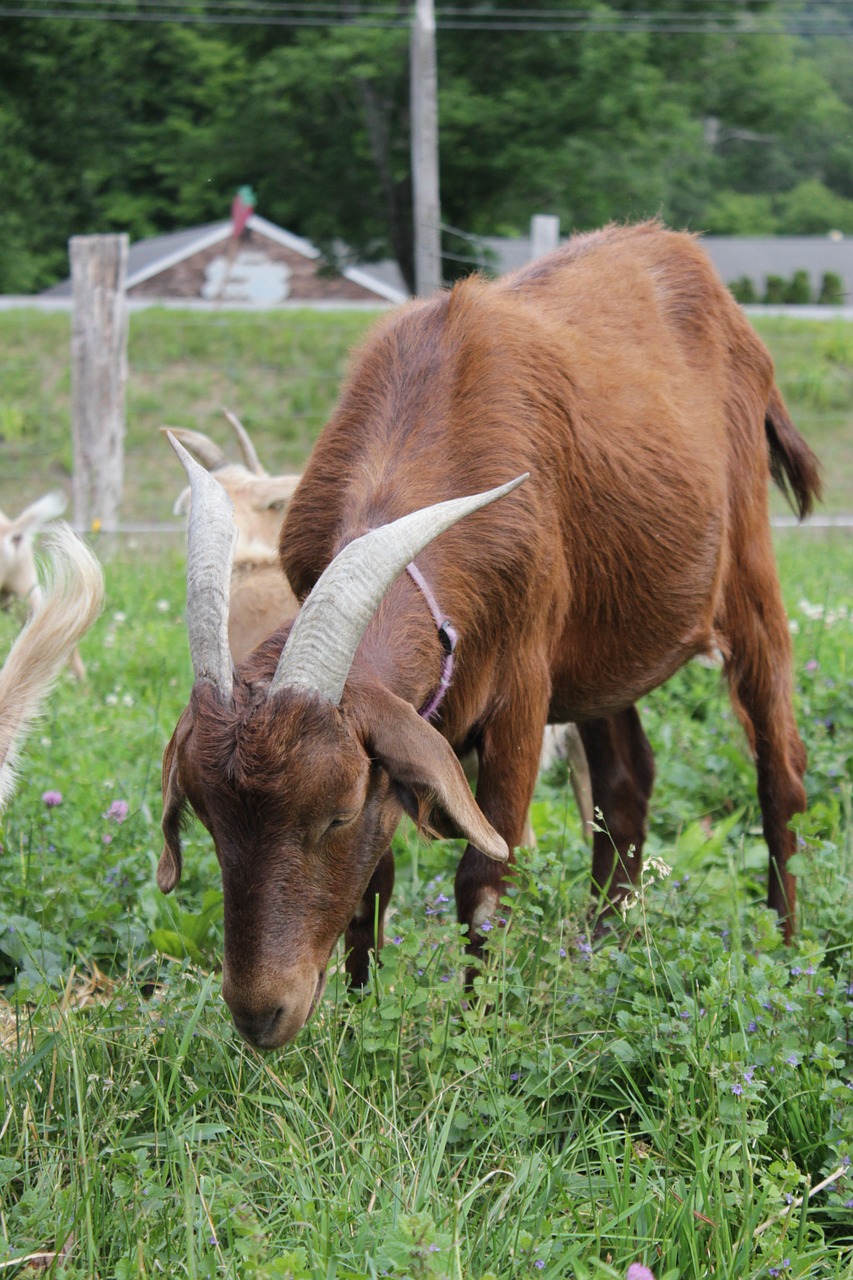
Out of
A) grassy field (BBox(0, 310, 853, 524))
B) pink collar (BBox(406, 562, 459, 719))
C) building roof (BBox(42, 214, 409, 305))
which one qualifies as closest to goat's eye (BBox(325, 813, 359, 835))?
pink collar (BBox(406, 562, 459, 719))

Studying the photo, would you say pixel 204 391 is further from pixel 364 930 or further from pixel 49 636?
pixel 49 636

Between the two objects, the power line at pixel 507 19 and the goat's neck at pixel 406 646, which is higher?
the goat's neck at pixel 406 646

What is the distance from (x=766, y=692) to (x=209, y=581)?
91.0 inches

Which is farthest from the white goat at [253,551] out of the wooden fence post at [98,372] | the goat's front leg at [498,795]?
the wooden fence post at [98,372]

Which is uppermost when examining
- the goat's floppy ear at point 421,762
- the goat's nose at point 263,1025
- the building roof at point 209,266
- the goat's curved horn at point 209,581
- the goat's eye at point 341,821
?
the goat's curved horn at point 209,581

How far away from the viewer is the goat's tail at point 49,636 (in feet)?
9.93

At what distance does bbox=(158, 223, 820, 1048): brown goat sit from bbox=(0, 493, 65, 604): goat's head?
16.6 ft

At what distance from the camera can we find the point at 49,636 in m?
3.04

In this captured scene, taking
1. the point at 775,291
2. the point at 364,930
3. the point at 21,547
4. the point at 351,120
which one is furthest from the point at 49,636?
the point at 775,291

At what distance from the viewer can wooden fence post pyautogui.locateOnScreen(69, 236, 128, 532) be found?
1039cm

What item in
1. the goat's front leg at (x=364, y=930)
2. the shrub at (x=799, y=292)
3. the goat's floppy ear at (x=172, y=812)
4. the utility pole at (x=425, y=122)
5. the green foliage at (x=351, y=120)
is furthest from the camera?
the shrub at (x=799, y=292)

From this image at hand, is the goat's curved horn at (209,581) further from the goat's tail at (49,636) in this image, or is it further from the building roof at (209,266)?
the building roof at (209,266)

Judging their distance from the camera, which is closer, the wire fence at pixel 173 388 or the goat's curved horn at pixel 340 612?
the goat's curved horn at pixel 340 612

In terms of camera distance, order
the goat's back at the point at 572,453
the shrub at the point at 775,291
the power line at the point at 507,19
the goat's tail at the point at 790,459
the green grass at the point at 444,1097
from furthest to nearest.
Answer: the shrub at the point at 775,291, the power line at the point at 507,19, the goat's tail at the point at 790,459, the goat's back at the point at 572,453, the green grass at the point at 444,1097
